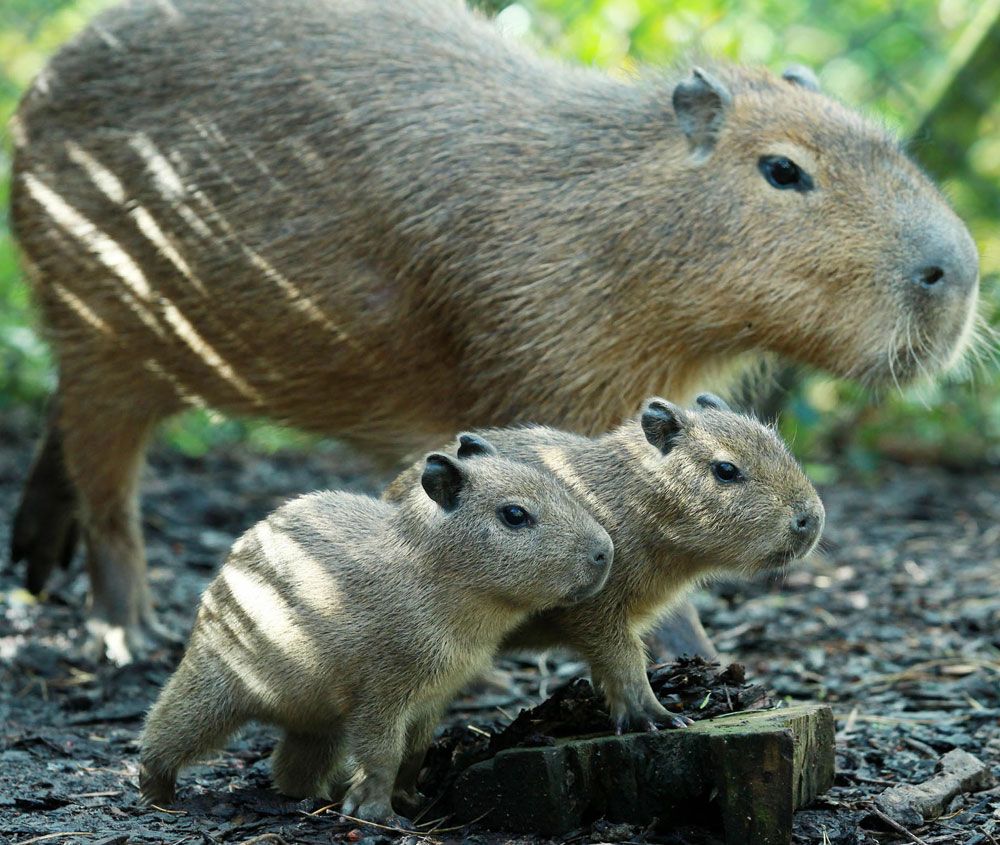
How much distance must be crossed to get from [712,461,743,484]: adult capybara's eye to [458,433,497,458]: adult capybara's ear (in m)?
0.60

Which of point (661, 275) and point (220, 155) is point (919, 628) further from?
point (220, 155)

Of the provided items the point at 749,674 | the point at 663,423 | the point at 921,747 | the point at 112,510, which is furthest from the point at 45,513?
the point at 921,747

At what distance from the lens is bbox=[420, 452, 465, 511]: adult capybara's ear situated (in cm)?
355

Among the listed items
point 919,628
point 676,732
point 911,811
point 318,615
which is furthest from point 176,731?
point 919,628

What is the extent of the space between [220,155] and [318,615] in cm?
249

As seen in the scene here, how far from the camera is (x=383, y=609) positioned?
141 inches

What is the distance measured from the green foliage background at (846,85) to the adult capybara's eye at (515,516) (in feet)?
15.6

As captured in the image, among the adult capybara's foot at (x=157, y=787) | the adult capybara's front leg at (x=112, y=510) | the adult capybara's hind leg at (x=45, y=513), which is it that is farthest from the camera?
the adult capybara's hind leg at (x=45, y=513)

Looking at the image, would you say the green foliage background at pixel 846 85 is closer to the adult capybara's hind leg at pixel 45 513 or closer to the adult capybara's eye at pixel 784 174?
the adult capybara's hind leg at pixel 45 513

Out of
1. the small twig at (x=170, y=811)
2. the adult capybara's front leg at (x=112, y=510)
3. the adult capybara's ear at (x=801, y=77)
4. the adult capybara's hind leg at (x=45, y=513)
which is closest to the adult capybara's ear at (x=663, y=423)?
the small twig at (x=170, y=811)

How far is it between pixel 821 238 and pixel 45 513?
391cm

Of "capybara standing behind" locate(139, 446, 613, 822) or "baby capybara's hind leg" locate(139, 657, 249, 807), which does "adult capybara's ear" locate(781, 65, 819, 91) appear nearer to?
"capybara standing behind" locate(139, 446, 613, 822)

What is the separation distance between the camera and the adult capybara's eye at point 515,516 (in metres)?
3.53

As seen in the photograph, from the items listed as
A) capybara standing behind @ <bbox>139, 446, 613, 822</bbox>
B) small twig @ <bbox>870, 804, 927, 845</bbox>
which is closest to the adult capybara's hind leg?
capybara standing behind @ <bbox>139, 446, 613, 822</bbox>
